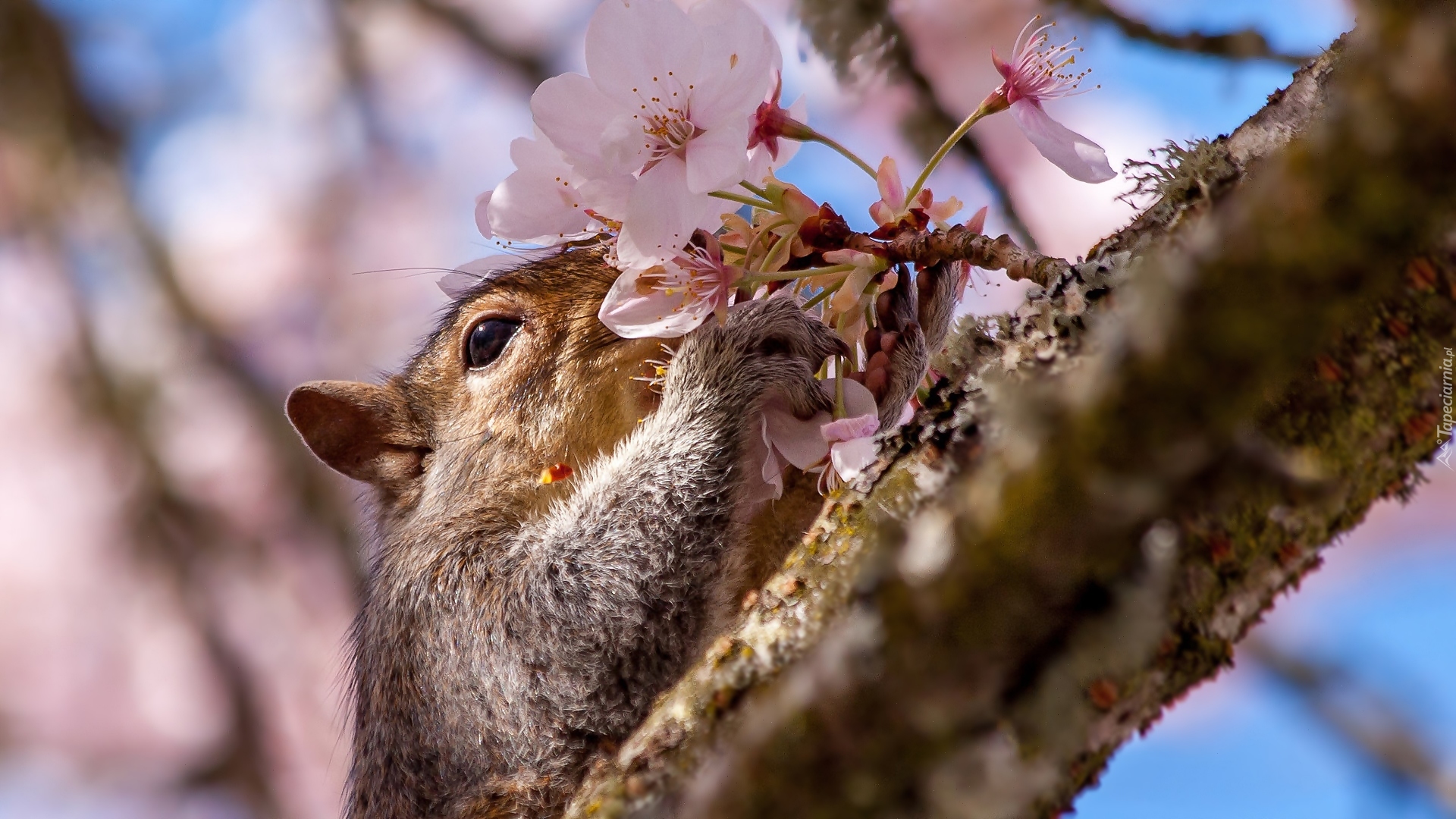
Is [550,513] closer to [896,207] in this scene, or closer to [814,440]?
[814,440]

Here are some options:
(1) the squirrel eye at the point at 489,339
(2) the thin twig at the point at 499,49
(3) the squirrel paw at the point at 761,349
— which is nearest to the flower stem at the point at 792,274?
(3) the squirrel paw at the point at 761,349

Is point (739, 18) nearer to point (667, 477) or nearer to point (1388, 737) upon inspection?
point (667, 477)

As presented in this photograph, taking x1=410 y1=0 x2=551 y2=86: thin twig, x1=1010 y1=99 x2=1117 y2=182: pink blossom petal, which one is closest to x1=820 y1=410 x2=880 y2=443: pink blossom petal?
x1=1010 y1=99 x2=1117 y2=182: pink blossom petal

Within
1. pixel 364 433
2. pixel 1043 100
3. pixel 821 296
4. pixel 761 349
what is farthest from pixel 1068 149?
pixel 364 433

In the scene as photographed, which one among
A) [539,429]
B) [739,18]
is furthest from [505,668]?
[739,18]

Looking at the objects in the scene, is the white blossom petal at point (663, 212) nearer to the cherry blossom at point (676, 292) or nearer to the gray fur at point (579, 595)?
the cherry blossom at point (676, 292)

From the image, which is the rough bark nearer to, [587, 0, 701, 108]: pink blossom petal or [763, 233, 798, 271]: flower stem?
[763, 233, 798, 271]: flower stem

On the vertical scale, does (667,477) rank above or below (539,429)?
below
